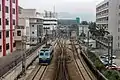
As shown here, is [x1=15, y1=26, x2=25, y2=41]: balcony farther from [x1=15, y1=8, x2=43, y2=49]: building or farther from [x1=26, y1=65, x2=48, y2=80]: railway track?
[x1=26, y1=65, x2=48, y2=80]: railway track

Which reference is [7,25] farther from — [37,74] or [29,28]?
[29,28]

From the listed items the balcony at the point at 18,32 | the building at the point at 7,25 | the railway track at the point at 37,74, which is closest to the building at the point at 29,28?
the balcony at the point at 18,32

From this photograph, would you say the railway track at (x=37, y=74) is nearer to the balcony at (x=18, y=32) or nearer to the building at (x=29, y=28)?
the balcony at (x=18, y=32)

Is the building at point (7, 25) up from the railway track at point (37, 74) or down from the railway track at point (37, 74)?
up

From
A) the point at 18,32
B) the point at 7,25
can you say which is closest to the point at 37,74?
the point at 7,25

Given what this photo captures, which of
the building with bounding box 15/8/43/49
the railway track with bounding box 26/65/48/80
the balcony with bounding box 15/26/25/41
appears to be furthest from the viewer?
the building with bounding box 15/8/43/49

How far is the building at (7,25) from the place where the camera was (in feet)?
100.0

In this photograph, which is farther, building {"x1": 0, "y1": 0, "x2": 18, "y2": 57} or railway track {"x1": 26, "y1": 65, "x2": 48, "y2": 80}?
building {"x1": 0, "y1": 0, "x2": 18, "y2": 57}

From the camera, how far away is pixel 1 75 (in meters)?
16.7

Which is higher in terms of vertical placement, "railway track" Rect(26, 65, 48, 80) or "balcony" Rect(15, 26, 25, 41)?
"balcony" Rect(15, 26, 25, 41)

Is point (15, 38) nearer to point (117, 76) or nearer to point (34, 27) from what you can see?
point (34, 27)

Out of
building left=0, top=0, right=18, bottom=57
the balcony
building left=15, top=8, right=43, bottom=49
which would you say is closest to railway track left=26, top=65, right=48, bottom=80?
building left=0, top=0, right=18, bottom=57

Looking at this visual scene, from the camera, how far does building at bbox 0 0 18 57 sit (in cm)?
3047

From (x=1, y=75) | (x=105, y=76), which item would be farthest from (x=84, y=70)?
(x=1, y=75)
